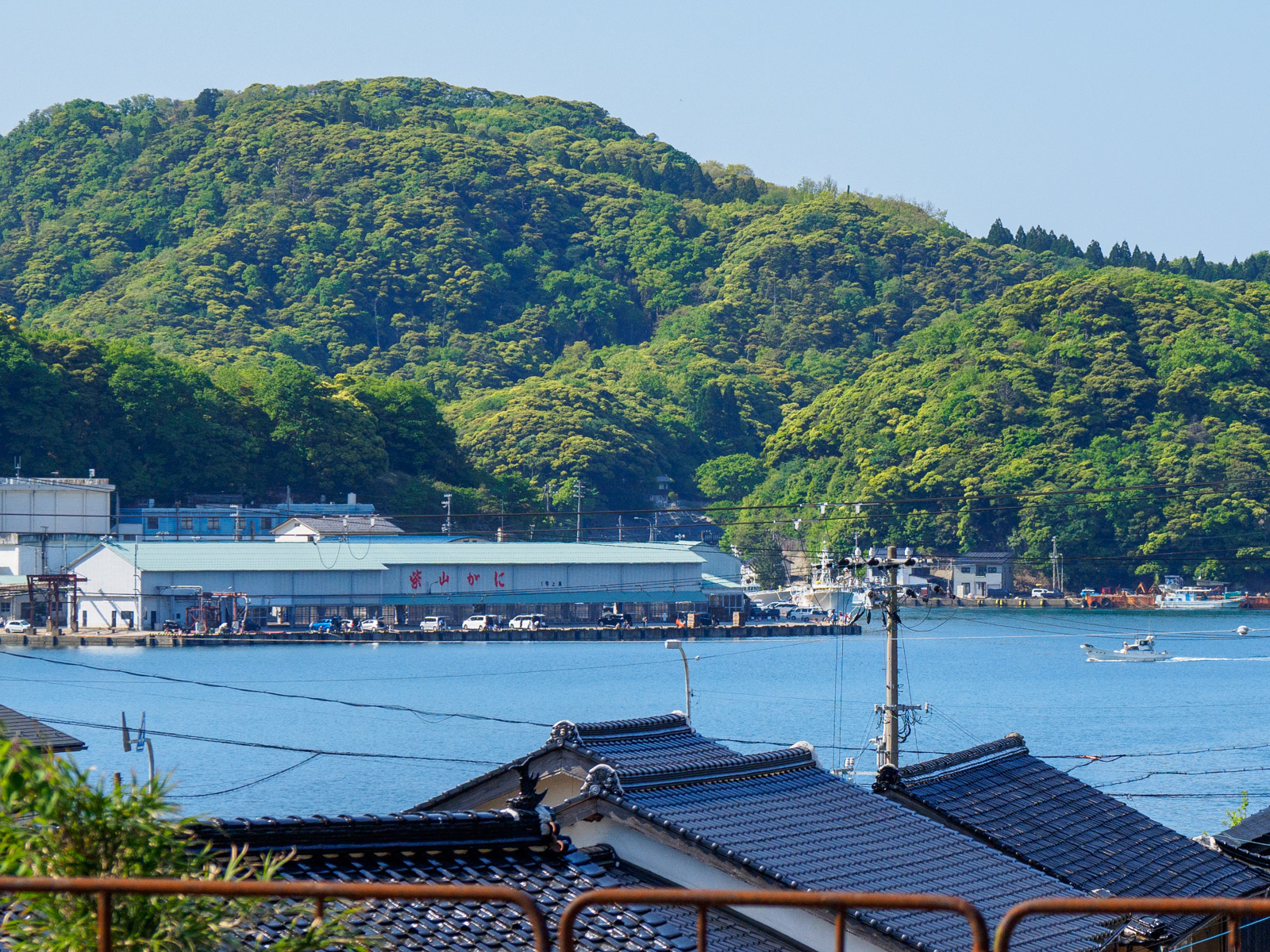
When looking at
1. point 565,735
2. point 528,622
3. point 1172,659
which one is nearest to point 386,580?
point 528,622

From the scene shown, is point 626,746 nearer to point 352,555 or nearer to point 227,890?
point 227,890

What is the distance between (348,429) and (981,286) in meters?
67.9

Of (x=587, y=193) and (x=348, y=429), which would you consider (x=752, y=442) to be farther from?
(x=587, y=193)

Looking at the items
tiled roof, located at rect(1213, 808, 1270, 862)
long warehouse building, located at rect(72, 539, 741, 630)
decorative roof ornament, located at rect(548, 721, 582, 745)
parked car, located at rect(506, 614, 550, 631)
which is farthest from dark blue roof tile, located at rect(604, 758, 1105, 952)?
parked car, located at rect(506, 614, 550, 631)

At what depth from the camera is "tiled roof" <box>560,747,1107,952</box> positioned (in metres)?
6.16

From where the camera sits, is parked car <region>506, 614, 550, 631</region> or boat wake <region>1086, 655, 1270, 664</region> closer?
boat wake <region>1086, 655, 1270, 664</region>

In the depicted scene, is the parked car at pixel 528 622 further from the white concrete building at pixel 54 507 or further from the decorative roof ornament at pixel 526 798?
the decorative roof ornament at pixel 526 798

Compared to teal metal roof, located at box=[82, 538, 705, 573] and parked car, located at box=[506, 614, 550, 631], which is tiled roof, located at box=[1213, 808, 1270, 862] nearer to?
teal metal roof, located at box=[82, 538, 705, 573]

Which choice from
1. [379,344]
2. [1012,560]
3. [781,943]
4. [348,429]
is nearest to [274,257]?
[379,344]

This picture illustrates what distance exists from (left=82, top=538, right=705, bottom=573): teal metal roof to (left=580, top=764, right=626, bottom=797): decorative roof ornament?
181ft

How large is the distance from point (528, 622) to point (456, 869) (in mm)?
59890

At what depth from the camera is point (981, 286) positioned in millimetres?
130000

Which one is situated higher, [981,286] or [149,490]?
[981,286]

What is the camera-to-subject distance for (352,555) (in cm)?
6309
